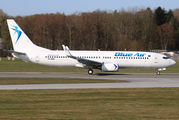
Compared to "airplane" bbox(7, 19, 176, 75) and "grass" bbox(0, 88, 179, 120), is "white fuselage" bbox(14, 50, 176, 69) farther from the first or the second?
"grass" bbox(0, 88, 179, 120)

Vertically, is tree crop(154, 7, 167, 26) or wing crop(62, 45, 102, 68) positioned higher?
tree crop(154, 7, 167, 26)

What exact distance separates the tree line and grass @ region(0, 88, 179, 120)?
72.8m

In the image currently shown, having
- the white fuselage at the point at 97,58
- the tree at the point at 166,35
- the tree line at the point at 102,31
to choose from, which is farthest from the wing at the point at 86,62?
the tree at the point at 166,35

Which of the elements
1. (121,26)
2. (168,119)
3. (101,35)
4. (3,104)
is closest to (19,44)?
(3,104)

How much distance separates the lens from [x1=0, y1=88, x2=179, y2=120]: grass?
12.3 meters

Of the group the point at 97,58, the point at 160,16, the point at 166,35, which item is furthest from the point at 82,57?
the point at 160,16

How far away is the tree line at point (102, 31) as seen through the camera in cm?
9750

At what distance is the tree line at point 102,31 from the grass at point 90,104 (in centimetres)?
Result: 7275

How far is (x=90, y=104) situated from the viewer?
15.0 meters

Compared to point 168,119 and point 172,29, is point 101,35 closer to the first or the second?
point 172,29

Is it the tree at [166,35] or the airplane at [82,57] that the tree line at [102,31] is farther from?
the airplane at [82,57]

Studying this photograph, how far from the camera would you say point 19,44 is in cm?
3638

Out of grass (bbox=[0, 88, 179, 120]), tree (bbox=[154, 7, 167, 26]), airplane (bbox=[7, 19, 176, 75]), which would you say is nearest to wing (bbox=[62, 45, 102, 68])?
airplane (bbox=[7, 19, 176, 75])

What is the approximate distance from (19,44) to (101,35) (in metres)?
64.5
